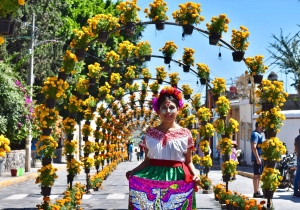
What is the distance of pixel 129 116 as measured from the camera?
1751 inches

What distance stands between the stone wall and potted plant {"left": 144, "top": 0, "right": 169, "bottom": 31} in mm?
16639

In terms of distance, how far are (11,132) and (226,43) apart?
14.5 meters

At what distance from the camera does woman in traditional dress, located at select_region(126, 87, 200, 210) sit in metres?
7.17

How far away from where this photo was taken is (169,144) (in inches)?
290

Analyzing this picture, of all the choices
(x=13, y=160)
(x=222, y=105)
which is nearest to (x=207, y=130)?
(x=222, y=105)

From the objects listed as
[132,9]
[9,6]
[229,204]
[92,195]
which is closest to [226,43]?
[132,9]

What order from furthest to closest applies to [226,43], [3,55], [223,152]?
[3,55] < [223,152] < [226,43]

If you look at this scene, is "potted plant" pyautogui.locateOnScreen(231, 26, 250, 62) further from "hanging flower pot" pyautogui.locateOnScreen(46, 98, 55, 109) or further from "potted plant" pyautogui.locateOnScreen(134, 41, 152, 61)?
"potted plant" pyautogui.locateOnScreen(134, 41, 152, 61)

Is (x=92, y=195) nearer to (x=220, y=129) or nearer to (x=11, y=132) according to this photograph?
(x=220, y=129)

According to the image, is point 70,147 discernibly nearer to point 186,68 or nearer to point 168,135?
point 186,68

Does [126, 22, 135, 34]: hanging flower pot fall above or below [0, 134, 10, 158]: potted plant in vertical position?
above

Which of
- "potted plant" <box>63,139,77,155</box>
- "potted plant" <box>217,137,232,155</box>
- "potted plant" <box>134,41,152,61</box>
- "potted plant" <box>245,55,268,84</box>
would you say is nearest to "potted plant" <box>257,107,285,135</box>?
"potted plant" <box>245,55,268,84</box>

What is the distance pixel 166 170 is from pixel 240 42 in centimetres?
698

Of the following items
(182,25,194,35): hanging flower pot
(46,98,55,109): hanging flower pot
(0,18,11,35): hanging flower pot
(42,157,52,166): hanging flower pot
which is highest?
(182,25,194,35): hanging flower pot
